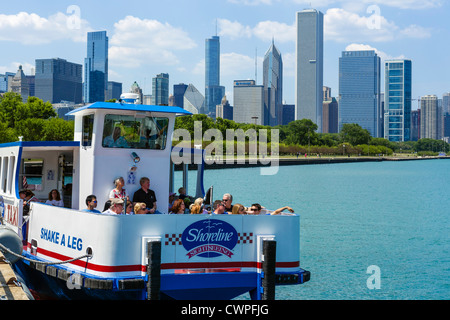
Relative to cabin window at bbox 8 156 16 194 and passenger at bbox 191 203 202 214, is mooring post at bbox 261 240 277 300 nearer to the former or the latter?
passenger at bbox 191 203 202 214

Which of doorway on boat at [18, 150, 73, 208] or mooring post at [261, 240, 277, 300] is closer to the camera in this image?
mooring post at [261, 240, 277, 300]

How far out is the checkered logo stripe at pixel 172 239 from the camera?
1065cm

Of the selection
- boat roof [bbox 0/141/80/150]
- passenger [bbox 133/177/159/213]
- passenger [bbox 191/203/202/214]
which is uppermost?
boat roof [bbox 0/141/80/150]

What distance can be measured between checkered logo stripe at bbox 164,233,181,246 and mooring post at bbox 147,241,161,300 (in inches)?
11.9

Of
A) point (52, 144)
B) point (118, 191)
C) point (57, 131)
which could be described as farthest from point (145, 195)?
point (57, 131)

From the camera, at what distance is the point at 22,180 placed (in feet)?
56.0

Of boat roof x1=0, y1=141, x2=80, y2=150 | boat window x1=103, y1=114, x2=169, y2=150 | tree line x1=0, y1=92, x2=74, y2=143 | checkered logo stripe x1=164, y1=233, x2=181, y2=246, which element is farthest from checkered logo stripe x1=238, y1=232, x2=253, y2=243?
tree line x1=0, y1=92, x2=74, y2=143

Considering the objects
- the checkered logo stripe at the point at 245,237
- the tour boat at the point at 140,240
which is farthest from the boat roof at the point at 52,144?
the checkered logo stripe at the point at 245,237

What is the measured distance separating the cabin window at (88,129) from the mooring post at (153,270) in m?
4.16

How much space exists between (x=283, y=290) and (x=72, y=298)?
11102 millimetres

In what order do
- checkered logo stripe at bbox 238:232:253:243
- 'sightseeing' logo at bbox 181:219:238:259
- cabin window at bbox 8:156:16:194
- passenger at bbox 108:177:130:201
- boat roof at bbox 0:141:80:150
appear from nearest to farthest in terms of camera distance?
'sightseeing' logo at bbox 181:219:238:259
checkered logo stripe at bbox 238:232:253:243
passenger at bbox 108:177:130:201
boat roof at bbox 0:141:80:150
cabin window at bbox 8:156:16:194

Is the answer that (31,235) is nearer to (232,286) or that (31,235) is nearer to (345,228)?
(232,286)

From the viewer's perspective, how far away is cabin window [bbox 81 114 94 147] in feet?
43.8
